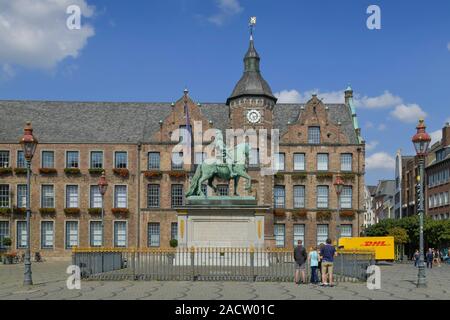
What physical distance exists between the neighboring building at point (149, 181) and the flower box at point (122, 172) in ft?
0.31

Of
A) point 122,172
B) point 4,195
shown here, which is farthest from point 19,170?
point 122,172

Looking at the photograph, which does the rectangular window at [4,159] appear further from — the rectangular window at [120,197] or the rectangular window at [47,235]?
the rectangular window at [120,197]

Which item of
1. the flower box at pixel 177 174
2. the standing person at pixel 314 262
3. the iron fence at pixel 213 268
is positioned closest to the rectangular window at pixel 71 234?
the flower box at pixel 177 174

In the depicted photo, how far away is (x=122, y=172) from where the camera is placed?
60.8 m

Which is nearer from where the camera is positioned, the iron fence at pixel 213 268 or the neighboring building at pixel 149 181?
the iron fence at pixel 213 268

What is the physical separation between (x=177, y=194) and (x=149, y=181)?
2.93 meters

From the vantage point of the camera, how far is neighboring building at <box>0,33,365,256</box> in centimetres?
6019

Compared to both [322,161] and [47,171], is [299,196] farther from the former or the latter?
[47,171]

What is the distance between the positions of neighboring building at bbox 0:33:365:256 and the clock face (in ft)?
4.49

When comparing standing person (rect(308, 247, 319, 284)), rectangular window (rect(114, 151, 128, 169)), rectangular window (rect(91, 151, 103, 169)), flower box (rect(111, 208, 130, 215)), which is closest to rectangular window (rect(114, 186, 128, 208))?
flower box (rect(111, 208, 130, 215))

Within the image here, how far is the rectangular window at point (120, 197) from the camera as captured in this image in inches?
2405

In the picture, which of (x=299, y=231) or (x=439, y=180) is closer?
(x=299, y=231)
